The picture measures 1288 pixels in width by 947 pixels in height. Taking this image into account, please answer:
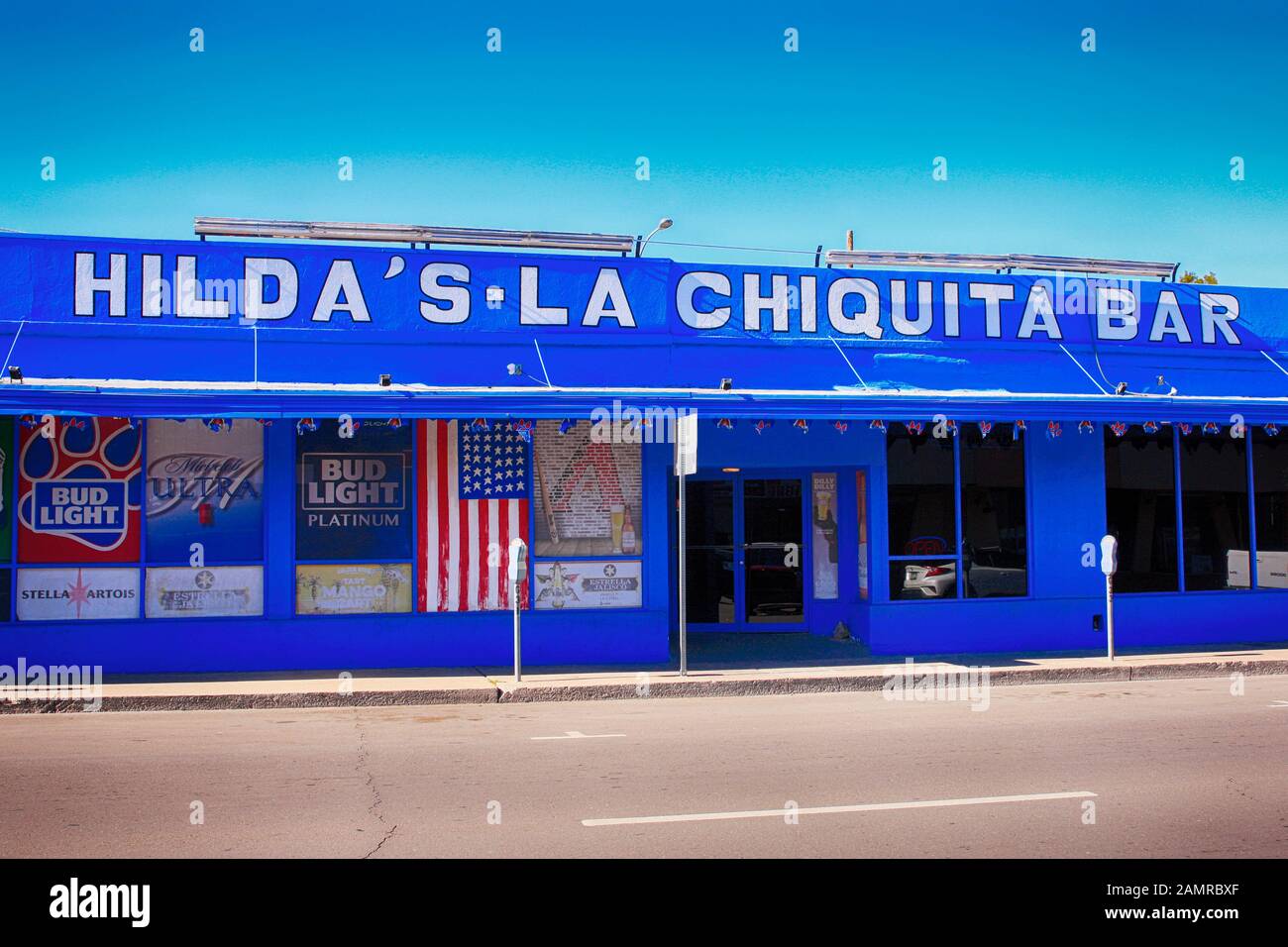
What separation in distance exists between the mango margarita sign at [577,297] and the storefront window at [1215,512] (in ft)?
5.16

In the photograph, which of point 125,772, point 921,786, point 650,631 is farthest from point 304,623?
point 921,786

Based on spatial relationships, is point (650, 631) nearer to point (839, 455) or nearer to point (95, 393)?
point (839, 455)

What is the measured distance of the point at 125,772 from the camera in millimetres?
8414

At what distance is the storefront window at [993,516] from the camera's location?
15688 millimetres

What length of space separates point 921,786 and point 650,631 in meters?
7.00

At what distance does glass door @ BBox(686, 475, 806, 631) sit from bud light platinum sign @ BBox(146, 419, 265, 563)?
5661mm

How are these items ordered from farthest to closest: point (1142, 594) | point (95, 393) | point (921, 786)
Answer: point (1142, 594), point (95, 393), point (921, 786)

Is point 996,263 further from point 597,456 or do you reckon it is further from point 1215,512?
point 597,456

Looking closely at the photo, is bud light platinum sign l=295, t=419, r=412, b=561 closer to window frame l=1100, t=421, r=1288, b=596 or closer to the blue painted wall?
the blue painted wall

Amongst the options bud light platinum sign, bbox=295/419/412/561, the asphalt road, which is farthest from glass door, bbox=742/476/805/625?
bud light platinum sign, bbox=295/419/412/561

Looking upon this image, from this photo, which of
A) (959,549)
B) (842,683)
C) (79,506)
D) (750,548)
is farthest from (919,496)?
(79,506)

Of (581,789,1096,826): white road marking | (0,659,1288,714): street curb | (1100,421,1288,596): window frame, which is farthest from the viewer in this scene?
(1100,421,1288,596): window frame

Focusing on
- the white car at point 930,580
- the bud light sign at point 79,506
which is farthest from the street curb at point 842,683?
the bud light sign at point 79,506

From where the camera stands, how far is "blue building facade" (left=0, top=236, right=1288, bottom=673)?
44.0 feet
